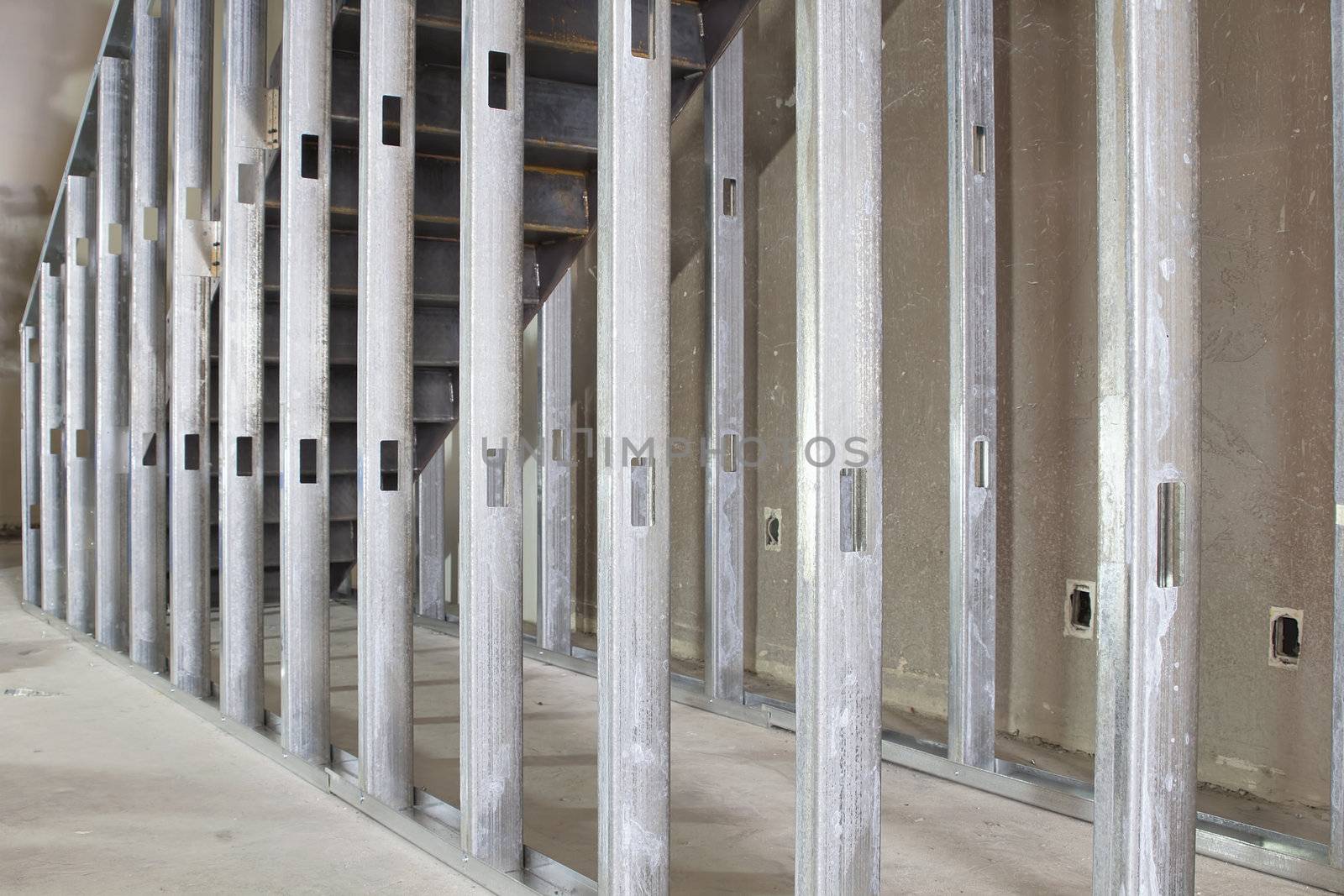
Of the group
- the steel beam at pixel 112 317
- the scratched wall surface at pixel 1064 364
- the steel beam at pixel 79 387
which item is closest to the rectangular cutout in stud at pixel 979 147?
the scratched wall surface at pixel 1064 364

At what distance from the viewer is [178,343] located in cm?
502

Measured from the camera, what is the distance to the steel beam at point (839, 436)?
6.96 ft

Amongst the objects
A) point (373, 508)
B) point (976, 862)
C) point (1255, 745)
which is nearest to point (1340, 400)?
point (1255, 745)

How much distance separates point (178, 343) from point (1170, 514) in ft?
14.0

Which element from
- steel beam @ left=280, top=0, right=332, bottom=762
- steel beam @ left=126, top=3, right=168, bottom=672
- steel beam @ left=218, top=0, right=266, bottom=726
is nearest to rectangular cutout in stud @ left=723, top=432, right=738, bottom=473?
steel beam @ left=280, top=0, right=332, bottom=762

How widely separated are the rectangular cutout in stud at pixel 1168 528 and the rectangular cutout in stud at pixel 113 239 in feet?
18.0

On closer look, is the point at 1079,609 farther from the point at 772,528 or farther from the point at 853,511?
the point at 853,511

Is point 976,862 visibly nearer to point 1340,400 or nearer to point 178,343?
point 1340,400

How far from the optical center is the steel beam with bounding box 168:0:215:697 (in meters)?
4.97

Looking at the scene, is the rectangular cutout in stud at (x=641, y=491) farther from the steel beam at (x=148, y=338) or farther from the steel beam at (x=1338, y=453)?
the steel beam at (x=148, y=338)

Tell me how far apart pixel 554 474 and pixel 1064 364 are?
2.73 metres

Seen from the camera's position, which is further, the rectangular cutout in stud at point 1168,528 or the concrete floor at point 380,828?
the concrete floor at point 380,828

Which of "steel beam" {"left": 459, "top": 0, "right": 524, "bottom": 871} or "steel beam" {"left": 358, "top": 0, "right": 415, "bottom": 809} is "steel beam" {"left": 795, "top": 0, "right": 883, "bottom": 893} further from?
"steel beam" {"left": 358, "top": 0, "right": 415, "bottom": 809}

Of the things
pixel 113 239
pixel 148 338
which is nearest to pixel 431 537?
pixel 148 338
